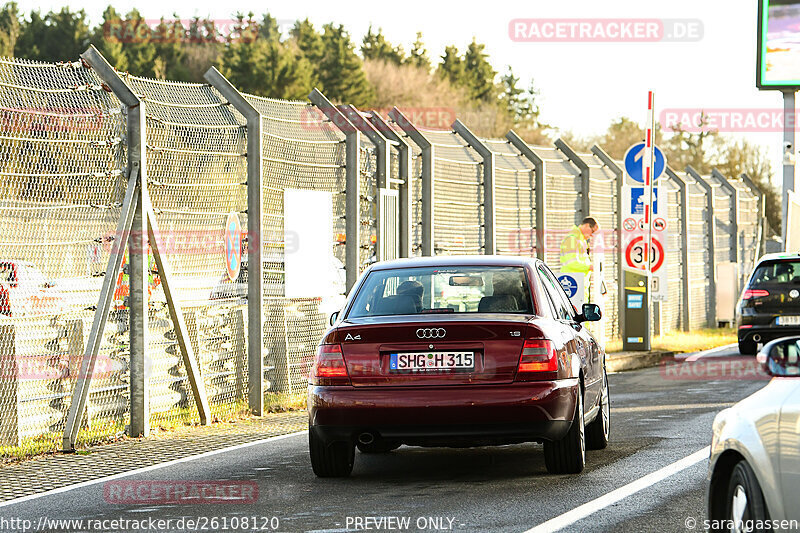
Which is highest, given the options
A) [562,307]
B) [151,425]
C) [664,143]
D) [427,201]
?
[664,143]

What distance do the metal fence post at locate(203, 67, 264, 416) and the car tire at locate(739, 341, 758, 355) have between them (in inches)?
417

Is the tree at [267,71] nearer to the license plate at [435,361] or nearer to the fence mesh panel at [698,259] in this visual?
the fence mesh panel at [698,259]

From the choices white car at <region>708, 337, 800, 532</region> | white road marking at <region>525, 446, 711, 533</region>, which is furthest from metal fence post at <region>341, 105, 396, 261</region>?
white car at <region>708, 337, 800, 532</region>

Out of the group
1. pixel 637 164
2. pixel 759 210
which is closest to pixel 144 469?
pixel 637 164

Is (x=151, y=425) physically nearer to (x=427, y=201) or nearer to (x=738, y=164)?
(x=427, y=201)

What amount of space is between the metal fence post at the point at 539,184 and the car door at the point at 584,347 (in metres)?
12.0

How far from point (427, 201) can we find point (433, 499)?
10.8 m

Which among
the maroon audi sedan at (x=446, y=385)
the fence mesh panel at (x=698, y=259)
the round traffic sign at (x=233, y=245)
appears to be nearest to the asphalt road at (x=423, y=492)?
the maroon audi sedan at (x=446, y=385)

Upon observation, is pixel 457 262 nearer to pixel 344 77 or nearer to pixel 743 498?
pixel 743 498

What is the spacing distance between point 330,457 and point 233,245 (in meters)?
5.14

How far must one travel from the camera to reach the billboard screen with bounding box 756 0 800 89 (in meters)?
30.5

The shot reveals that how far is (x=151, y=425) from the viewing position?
12.5 metres

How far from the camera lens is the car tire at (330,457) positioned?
912cm

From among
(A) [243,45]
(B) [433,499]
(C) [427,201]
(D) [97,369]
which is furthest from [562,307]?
(A) [243,45]
